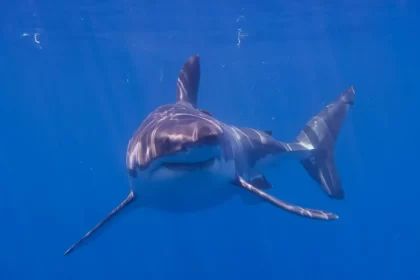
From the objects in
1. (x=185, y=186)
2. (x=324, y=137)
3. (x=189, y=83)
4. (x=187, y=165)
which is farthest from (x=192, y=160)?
(x=324, y=137)

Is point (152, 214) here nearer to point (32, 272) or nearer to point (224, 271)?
point (224, 271)

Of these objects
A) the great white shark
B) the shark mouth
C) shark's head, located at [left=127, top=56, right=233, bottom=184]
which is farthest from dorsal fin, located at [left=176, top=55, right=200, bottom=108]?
the shark mouth

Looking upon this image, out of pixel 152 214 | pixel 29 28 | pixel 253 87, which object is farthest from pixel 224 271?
pixel 253 87

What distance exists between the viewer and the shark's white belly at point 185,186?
15.5 feet

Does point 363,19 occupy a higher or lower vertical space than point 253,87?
higher

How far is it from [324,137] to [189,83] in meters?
3.99

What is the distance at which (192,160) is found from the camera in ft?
14.3

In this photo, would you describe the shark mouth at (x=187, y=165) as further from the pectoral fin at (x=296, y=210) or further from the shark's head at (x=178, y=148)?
the pectoral fin at (x=296, y=210)

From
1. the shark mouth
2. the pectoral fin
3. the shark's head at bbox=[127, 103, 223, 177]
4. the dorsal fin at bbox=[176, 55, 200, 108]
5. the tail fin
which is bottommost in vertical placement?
the tail fin

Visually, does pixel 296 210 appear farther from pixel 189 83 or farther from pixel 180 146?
pixel 189 83

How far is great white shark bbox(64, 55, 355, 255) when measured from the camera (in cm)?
426

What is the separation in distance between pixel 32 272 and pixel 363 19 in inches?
1023

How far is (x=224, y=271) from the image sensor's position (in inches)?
816

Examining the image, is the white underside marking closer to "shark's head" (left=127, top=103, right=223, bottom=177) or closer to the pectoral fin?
"shark's head" (left=127, top=103, right=223, bottom=177)
